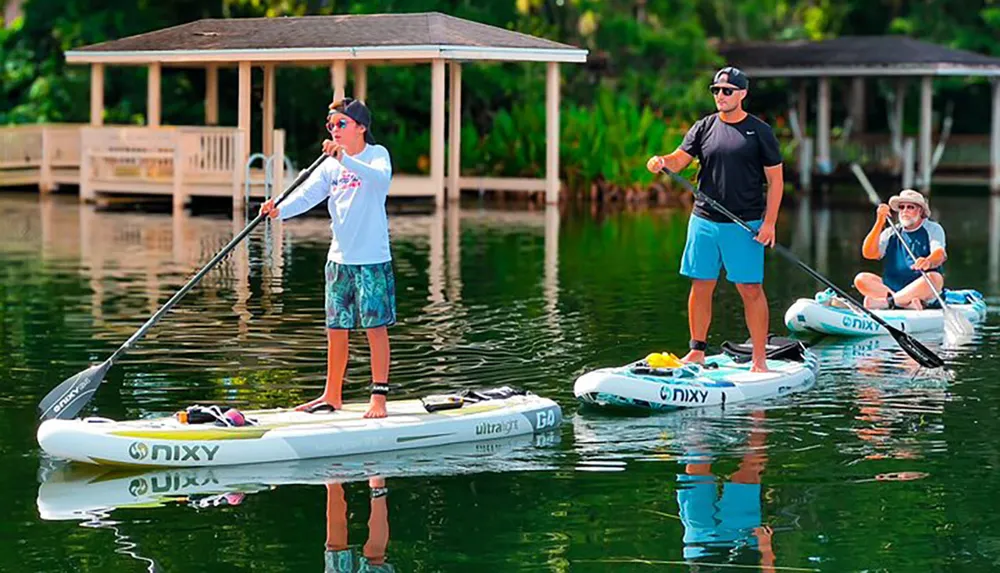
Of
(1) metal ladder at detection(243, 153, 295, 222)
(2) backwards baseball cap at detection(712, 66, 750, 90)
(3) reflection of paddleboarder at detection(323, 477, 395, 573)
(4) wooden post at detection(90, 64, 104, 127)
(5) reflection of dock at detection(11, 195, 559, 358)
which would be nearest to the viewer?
(3) reflection of paddleboarder at detection(323, 477, 395, 573)

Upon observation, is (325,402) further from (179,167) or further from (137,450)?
(179,167)

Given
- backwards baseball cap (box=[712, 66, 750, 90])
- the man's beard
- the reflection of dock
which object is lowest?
the reflection of dock

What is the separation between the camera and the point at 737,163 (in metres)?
13.1

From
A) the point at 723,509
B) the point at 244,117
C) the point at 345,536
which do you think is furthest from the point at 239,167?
the point at 345,536

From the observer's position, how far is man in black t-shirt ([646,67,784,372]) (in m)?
13.0

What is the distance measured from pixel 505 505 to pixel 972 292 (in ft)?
31.7

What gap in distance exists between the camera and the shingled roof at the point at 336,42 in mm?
30297

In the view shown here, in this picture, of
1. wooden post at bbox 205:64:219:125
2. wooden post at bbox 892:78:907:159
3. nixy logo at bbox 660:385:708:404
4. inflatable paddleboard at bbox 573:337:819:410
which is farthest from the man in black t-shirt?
wooden post at bbox 892:78:907:159

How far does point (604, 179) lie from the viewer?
37781 mm

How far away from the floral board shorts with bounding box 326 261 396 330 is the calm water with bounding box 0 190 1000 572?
78 cm

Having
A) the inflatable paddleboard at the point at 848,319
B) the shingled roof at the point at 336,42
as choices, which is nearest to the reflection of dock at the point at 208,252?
the inflatable paddleboard at the point at 848,319

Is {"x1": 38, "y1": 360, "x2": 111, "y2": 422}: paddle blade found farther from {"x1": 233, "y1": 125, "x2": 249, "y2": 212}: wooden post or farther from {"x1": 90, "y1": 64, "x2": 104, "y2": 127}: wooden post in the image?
{"x1": 90, "y1": 64, "x2": 104, "y2": 127}: wooden post

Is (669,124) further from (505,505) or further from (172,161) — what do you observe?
(505,505)

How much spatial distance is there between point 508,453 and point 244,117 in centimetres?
2127
